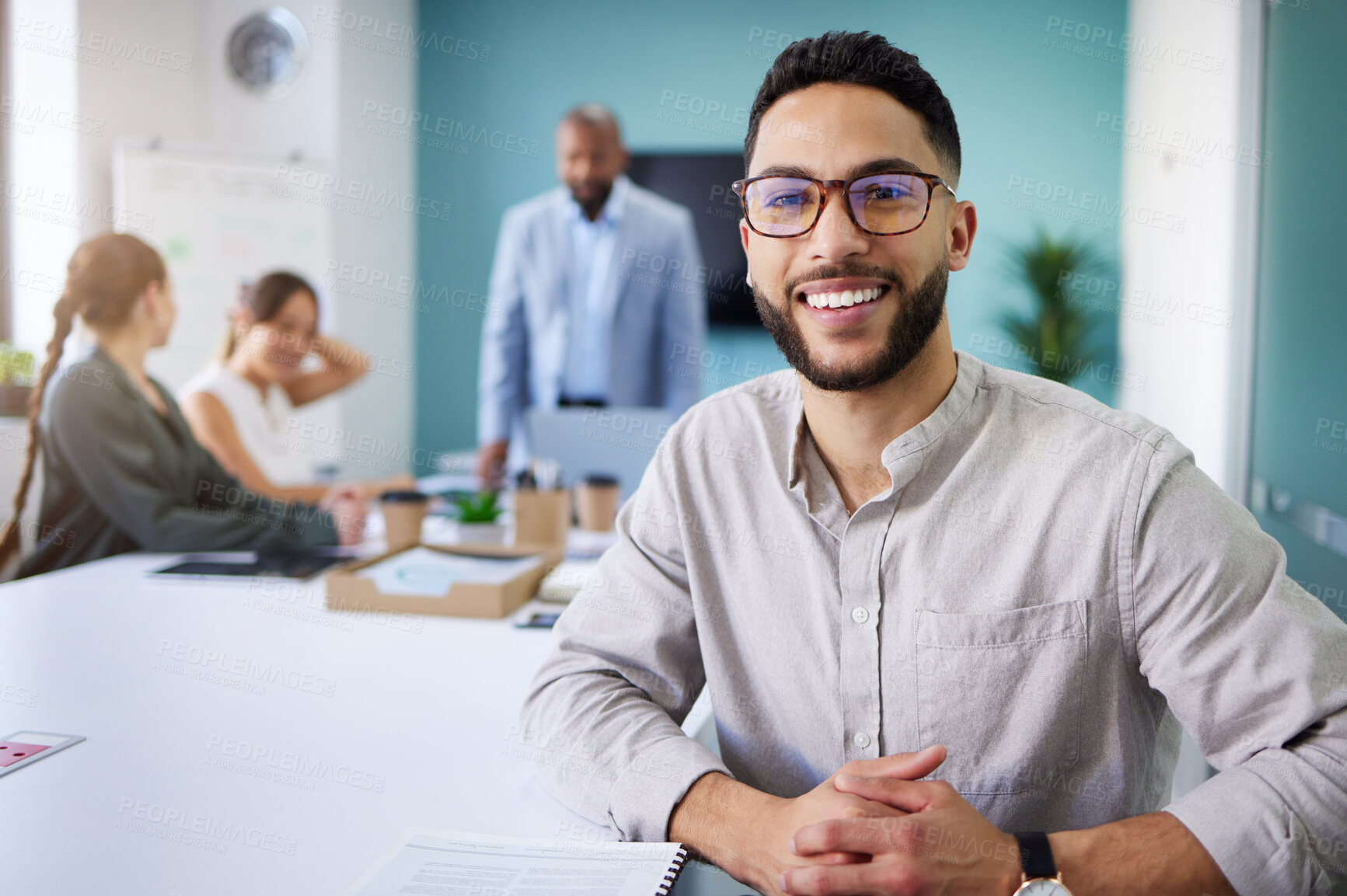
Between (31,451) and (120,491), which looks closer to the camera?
(120,491)

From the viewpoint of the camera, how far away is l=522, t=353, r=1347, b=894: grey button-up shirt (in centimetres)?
87

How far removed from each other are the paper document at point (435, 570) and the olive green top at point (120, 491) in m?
0.41

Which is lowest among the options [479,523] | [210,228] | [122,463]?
[479,523]

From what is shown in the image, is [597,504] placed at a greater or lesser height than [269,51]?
lesser

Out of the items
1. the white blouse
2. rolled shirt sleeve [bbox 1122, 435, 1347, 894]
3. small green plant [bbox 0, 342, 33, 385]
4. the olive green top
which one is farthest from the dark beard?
small green plant [bbox 0, 342, 33, 385]

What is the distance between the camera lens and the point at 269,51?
15.0 ft

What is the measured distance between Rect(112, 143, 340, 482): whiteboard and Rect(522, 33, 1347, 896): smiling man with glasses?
136 inches

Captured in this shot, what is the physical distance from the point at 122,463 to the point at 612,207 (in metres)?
2.44

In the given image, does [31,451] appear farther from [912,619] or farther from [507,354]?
[912,619]

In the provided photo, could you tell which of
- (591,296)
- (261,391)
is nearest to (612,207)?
(591,296)

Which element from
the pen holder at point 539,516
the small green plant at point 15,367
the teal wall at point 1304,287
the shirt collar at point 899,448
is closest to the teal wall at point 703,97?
the small green plant at point 15,367

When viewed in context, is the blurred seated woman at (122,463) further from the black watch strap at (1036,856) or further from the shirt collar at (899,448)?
the black watch strap at (1036,856)

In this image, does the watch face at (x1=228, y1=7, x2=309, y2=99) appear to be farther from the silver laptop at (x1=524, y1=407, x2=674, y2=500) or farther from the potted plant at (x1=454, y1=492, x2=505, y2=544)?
the potted plant at (x1=454, y1=492, x2=505, y2=544)

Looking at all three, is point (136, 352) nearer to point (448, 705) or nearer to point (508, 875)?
point (448, 705)
